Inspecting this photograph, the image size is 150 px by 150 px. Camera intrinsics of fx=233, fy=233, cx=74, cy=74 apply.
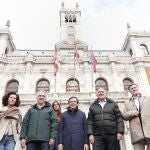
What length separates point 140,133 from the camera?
238 inches

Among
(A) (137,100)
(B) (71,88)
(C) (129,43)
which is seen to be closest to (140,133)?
(A) (137,100)

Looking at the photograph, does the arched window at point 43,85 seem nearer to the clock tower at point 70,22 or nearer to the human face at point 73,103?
the clock tower at point 70,22

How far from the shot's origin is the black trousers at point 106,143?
6199 mm

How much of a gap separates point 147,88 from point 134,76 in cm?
207

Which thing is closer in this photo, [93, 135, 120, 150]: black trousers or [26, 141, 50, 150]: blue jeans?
[26, 141, 50, 150]: blue jeans

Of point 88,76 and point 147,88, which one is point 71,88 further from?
point 147,88

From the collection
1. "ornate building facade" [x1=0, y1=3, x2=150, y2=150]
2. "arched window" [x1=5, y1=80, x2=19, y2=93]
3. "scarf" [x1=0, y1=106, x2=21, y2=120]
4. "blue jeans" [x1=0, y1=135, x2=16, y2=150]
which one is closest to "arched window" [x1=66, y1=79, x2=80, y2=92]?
"ornate building facade" [x1=0, y1=3, x2=150, y2=150]

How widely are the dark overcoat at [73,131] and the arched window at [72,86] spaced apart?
17425 mm

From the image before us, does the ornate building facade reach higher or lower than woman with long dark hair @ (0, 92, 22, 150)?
higher

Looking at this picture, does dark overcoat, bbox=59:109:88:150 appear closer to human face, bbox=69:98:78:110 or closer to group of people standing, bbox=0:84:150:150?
group of people standing, bbox=0:84:150:150

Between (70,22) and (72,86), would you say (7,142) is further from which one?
(70,22)

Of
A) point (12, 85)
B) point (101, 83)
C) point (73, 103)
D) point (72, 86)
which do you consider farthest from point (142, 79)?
point (73, 103)

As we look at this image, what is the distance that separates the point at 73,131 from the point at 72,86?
18079mm

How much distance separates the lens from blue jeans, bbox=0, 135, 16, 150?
18.8ft
